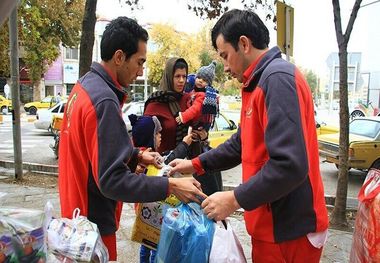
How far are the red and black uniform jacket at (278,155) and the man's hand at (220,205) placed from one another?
47 mm

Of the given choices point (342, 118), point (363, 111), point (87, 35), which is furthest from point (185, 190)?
point (363, 111)

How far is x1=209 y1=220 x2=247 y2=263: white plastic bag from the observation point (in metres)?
1.75

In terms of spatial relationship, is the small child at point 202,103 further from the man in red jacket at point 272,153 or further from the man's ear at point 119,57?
the man in red jacket at point 272,153

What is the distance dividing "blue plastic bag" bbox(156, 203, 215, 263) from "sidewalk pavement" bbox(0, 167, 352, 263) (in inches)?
83.4

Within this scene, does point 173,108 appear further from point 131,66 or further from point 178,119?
point 131,66

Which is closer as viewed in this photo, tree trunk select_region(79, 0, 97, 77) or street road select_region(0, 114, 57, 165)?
tree trunk select_region(79, 0, 97, 77)

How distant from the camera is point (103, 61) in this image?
2008 mm

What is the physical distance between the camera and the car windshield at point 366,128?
395 inches

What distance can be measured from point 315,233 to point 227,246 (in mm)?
387

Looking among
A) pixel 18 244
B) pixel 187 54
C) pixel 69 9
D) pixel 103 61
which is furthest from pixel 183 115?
pixel 187 54

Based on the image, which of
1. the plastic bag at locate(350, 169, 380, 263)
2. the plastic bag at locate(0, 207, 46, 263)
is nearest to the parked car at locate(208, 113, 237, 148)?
the plastic bag at locate(350, 169, 380, 263)

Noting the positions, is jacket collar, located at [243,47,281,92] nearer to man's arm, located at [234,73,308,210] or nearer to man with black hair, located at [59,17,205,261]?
man's arm, located at [234,73,308,210]

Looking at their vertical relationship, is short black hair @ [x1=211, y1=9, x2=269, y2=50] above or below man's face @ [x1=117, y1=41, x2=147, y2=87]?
above

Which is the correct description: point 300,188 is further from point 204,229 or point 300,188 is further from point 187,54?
point 187,54
